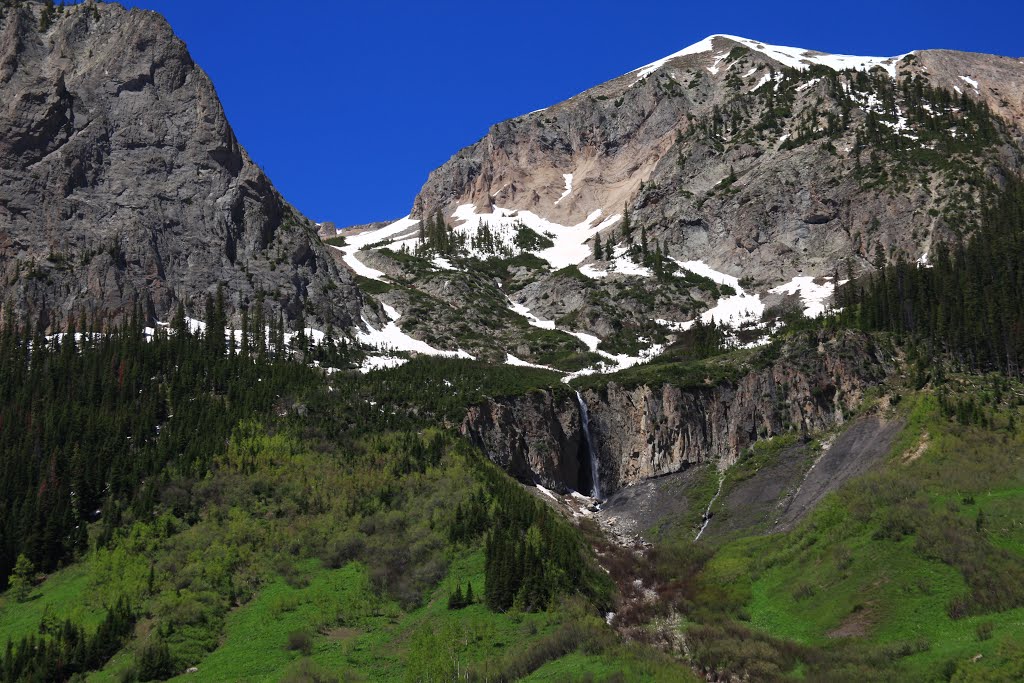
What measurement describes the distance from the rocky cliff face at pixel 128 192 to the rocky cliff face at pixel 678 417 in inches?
2227

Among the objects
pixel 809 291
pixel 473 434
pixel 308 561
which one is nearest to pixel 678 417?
pixel 473 434

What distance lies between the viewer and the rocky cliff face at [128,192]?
150 meters

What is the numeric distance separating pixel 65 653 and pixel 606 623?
127 ft

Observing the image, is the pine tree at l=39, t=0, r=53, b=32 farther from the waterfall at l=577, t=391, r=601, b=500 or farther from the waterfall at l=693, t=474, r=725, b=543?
the waterfall at l=693, t=474, r=725, b=543

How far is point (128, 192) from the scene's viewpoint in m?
164

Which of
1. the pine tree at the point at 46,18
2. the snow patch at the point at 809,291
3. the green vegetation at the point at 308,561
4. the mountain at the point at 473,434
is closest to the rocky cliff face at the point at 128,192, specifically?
the mountain at the point at 473,434

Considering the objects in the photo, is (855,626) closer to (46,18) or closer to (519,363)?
(519,363)

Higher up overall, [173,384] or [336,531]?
[173,384]

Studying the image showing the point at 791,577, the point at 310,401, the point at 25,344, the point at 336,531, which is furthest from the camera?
the point at 25,344

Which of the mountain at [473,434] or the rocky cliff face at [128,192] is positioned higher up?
the rocky cliff face at [128,192]

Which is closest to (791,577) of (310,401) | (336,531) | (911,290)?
(336,531)

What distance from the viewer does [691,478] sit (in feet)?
381

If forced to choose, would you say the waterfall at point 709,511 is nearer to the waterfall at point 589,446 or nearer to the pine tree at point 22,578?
the waterfall at point 589,446

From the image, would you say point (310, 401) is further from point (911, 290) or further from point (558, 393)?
point (911, 290)
